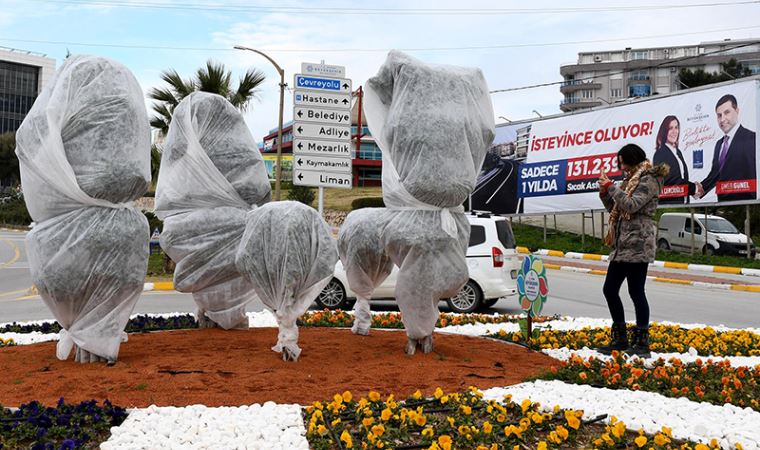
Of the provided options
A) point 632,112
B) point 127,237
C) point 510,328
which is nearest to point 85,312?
point 127,237

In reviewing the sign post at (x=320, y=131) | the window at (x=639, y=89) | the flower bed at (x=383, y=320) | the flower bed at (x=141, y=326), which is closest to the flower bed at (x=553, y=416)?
the flower bed at (x=383, y=320)

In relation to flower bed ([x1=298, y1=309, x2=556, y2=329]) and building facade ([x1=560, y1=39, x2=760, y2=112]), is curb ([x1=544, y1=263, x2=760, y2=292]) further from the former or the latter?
building facade ([x1=560, y1=39, x2=760, y2=112])

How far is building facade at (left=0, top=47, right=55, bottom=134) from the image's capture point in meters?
70.9

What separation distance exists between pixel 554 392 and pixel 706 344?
2959 mm

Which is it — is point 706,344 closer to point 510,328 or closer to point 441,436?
point 510,328

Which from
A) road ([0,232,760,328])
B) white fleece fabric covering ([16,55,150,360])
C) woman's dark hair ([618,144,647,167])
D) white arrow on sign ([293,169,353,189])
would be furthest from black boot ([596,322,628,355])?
white arrow on sign ([293,169,353,189])

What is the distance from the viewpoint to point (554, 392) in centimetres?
450

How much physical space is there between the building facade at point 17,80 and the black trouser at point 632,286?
245 feet

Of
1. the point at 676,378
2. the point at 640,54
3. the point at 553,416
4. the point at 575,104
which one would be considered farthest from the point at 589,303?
the point at 640,54

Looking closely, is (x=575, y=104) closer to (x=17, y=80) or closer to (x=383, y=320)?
(x=17, y=80)

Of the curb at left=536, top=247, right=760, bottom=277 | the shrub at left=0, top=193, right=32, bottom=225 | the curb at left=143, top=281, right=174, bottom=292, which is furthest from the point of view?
the shrub at left=0, top=193, right=32, bottom=225

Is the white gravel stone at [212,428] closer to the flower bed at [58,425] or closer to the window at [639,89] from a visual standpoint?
the flower bed at [58,425]

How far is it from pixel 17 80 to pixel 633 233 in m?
78.5

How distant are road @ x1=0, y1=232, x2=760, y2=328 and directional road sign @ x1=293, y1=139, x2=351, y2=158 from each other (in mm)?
2648
